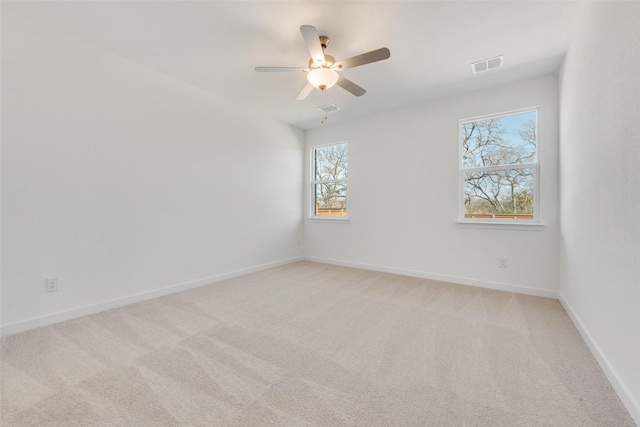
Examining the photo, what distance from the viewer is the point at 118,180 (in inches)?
103

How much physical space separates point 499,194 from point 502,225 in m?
0.41

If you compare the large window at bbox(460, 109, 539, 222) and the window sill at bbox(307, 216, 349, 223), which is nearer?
the large window at bbox(460, 109, 539, 222)

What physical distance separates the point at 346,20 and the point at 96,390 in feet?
9.89

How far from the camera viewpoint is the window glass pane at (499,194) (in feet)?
10.2

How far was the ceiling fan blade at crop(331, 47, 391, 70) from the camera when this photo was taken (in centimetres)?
195

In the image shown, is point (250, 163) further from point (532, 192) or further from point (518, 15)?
point (532, 192)

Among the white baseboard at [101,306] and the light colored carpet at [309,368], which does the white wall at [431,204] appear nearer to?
the light colored carpet at [309,368]

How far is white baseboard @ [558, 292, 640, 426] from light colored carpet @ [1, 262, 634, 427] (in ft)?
0.12

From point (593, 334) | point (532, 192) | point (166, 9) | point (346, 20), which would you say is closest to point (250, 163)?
point (166, 9)

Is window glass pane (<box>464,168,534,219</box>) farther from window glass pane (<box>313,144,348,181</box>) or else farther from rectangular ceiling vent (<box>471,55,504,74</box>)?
window glass pane (<box>313,144,348,181</box>)

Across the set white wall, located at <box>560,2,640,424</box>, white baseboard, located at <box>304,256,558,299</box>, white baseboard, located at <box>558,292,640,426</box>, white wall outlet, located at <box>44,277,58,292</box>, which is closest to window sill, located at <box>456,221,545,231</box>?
white wall, located at <box>560,2,640,424</box>

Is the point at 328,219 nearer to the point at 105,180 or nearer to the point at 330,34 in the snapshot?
the point at 330,34

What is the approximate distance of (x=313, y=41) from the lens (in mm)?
1942

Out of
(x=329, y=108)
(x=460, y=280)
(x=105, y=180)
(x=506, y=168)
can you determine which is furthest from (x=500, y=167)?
(x=105, y=180)
